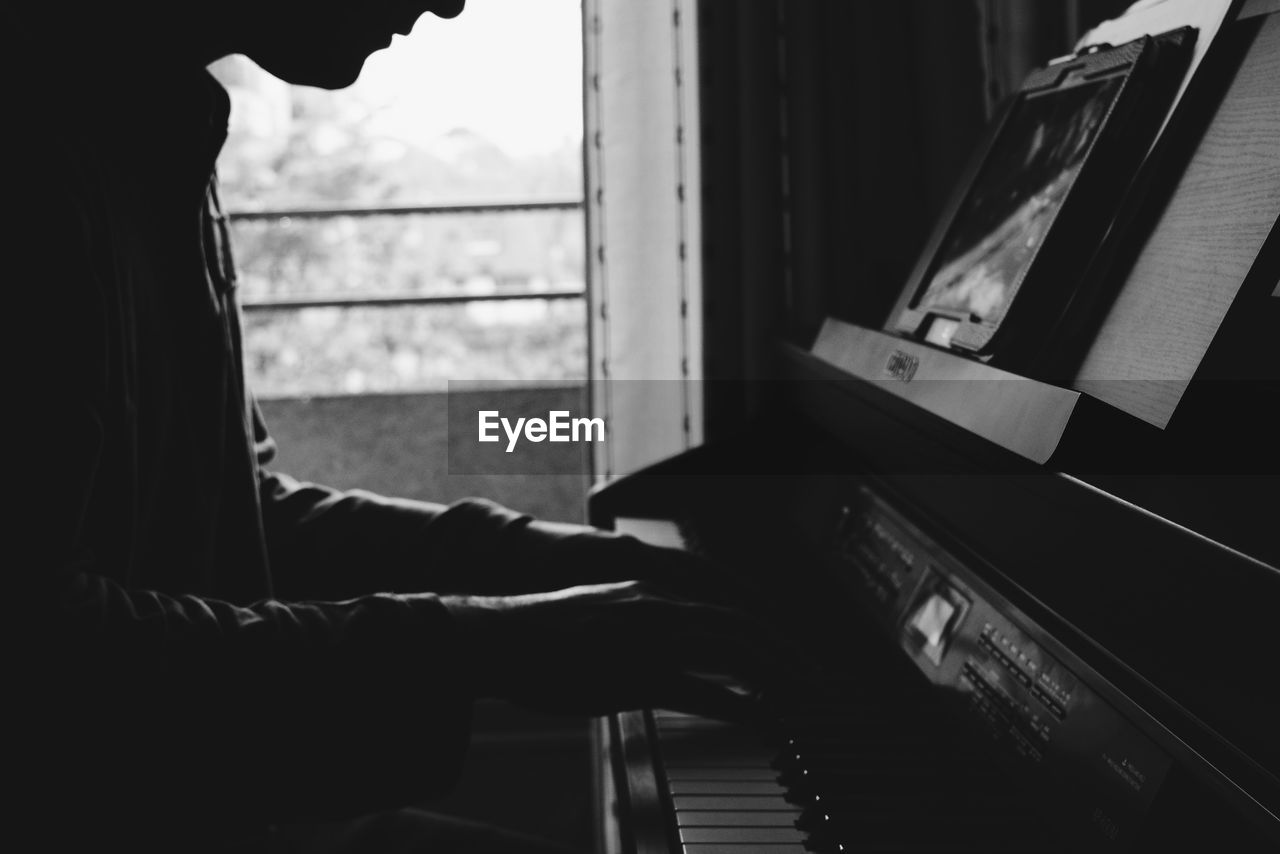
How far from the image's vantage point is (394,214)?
278 centimetres

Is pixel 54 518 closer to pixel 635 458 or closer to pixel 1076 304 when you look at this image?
pixel 1076 304

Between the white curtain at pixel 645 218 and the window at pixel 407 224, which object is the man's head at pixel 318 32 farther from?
the window at pixel 407 224

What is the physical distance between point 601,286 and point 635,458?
1.03 feet

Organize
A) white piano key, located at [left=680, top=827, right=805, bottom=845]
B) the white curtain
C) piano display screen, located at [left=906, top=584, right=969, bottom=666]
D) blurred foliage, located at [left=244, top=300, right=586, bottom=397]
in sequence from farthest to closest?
blurred foliage, located at [left=244, top=300, right=586, bottom=397]
the white curtain
piano display screen, located at [left=906, top=584, right=969, bottom=666]
white piano key, located at [left=680, top=827, right=805, bottom=845]

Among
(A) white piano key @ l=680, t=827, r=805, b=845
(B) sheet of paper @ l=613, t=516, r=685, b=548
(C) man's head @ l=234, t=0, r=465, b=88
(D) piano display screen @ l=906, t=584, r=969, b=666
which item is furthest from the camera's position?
(B) sheet of paper @ l=613, t=516, r=685, b=548

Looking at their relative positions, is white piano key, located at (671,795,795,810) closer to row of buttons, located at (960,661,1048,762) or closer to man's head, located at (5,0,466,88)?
row of buttons, located at (960,661,1048,762)

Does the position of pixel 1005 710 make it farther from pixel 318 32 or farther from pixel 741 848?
pixel 318 32

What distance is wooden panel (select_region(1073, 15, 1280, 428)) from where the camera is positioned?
66 cm

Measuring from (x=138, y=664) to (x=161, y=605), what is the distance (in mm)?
46

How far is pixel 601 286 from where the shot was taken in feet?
6.37

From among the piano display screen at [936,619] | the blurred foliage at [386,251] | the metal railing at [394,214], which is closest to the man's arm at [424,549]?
the piano display screen at [936,619]

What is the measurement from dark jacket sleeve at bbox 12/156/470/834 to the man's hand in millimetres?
25

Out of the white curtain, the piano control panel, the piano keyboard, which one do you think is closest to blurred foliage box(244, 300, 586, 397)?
the white curtain

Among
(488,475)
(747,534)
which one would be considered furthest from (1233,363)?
(488,475)
